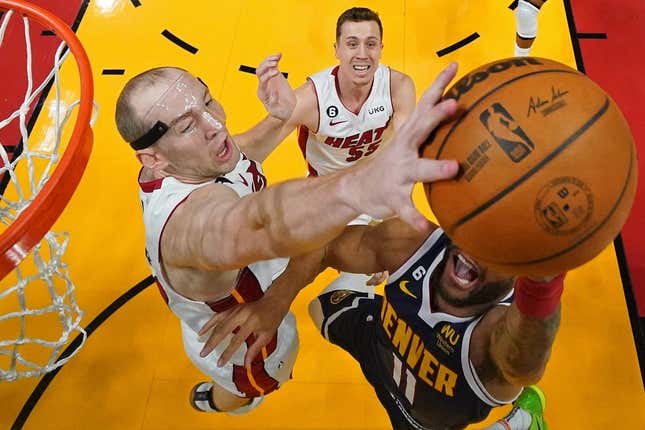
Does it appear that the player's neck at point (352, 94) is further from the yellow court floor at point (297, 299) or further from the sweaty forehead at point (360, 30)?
the yellow court floor at point (297, 299)

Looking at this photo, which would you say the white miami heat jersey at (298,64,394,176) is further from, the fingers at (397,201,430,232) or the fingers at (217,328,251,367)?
the fingers at (397,201,430,232)

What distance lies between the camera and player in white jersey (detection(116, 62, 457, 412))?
146cm

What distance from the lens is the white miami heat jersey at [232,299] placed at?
231 centimetres

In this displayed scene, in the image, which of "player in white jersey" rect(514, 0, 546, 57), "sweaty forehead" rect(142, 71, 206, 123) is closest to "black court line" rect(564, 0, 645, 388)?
"player in white jersey" rect(514, 0, 546, 57)

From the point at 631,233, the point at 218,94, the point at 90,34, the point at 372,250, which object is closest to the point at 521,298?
the point at 372,250

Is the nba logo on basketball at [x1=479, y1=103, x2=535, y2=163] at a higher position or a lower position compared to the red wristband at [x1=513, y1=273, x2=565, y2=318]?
higher

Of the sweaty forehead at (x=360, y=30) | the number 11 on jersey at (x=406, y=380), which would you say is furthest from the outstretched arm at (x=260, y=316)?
the sweaty forehead at (x=360, y=30)

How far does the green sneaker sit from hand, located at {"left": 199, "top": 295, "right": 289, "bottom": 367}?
4.27ft

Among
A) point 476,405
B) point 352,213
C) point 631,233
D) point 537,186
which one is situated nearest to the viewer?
point 537,186

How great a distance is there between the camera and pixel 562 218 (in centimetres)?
144

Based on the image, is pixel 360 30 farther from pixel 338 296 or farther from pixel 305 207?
pixel 305 207

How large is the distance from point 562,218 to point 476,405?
1.14 meters

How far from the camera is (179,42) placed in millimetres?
5352

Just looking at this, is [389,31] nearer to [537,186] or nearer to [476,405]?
[476,405]
